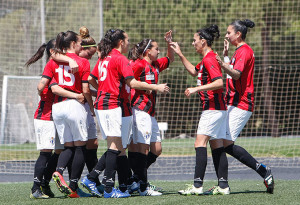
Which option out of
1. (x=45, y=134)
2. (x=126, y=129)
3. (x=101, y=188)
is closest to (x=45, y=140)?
(x=45, y=134)

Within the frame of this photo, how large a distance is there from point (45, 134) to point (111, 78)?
1181 mm

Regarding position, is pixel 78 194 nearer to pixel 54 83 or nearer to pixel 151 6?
pixel 54 83

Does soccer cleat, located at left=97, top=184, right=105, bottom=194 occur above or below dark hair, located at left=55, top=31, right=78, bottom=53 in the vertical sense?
below

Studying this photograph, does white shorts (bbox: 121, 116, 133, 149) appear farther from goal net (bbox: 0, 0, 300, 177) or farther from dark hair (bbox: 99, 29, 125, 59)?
goal net (bbox: 0, 0, 300, 177)

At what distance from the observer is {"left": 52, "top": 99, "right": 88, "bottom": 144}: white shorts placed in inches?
246

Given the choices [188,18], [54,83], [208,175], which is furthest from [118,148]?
[188,18]

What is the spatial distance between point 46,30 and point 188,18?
25.4 ft

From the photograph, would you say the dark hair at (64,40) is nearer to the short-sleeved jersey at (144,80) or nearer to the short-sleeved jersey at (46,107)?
the short-sleeved jersey at (46,107)

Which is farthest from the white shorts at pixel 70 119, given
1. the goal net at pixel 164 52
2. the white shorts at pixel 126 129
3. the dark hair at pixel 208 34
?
the goal net at pixel 164 52

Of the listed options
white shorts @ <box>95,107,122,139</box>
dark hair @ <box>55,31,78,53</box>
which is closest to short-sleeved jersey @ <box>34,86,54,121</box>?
dark hair @ <box>55,31,78,53</box>

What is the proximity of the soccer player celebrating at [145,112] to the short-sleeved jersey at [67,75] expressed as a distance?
69 centimetres

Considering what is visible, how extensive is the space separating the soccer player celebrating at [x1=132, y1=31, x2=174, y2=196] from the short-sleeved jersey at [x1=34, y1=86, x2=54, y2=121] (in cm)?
110

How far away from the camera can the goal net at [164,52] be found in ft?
47.0

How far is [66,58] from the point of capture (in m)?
6.28
